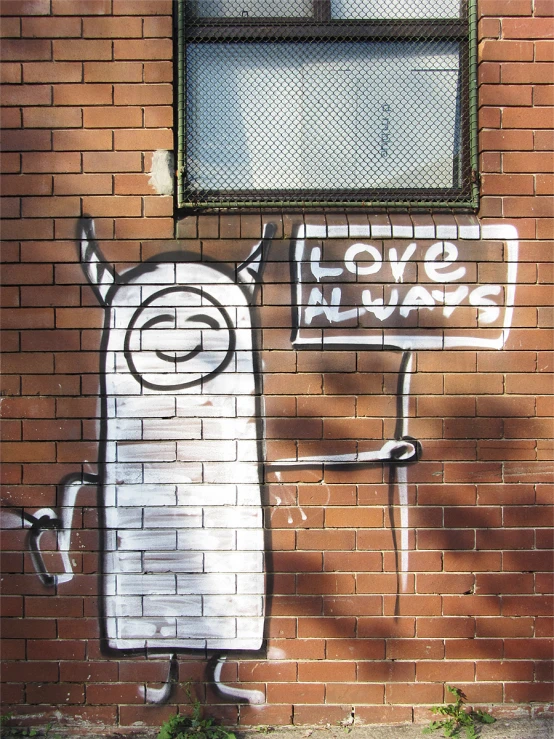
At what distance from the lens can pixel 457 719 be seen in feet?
8.36

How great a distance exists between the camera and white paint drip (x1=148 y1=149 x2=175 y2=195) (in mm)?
2617

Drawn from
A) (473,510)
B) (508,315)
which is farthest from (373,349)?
(473,510)

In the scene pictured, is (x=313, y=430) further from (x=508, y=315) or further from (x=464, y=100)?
(x=464, y=100)

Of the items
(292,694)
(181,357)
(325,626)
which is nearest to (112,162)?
(181,357)

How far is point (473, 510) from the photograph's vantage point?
262 centimetres

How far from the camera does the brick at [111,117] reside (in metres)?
2.62

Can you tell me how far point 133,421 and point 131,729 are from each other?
1338 mm

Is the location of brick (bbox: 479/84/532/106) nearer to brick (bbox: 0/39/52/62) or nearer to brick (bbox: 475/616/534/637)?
brick (bbox: 0/39/52/62)

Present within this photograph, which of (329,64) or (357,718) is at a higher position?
(329,64)

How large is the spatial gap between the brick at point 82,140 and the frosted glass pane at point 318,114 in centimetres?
37

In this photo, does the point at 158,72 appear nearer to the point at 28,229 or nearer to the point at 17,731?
the point at 28,229

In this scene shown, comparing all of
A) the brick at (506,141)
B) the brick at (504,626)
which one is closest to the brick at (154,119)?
the brick at (506,141)

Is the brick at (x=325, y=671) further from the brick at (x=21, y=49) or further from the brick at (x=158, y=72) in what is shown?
the brick at (x=21, y=49)

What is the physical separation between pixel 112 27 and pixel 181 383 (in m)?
1.60
